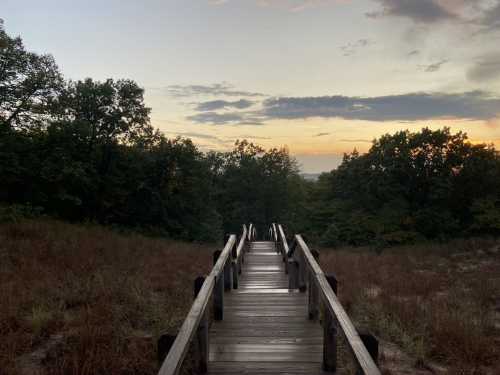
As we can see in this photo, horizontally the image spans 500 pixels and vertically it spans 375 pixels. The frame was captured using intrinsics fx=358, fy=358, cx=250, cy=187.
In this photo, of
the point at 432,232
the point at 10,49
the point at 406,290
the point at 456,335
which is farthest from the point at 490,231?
the point at 10,49

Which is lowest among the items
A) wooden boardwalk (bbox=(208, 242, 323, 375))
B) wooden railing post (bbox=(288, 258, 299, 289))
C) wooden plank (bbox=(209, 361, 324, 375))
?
wooden boardwalk (bbox=(208, 242, 323, 375))

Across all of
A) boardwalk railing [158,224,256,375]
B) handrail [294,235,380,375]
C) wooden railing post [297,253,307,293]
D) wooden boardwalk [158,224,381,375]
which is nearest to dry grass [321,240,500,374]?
wooden railing post [297,253,307,293]

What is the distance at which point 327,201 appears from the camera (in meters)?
41.9

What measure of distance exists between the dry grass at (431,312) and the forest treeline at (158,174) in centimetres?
1866

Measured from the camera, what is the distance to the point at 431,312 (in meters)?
7.88

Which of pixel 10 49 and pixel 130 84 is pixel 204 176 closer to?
pixel 130 84

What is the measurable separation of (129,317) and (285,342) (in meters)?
3.23

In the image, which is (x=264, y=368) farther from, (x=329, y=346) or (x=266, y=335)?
(x=266, y=335)

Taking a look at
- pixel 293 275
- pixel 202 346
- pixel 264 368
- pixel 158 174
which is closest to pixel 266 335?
pixel 264 368

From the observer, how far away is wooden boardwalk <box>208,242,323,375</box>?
163 inches

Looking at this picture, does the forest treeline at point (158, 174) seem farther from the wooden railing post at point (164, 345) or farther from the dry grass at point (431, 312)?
the wooden railing post at point (164, 345)

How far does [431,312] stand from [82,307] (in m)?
7.29

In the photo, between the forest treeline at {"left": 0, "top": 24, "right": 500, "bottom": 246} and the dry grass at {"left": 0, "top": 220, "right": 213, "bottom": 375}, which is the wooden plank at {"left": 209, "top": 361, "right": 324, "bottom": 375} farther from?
the forest treeline at {"left": 0, "top": 24, "right": 500, "bottom": 246}

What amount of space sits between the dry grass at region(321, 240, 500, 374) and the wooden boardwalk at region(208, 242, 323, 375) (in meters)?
1.91
